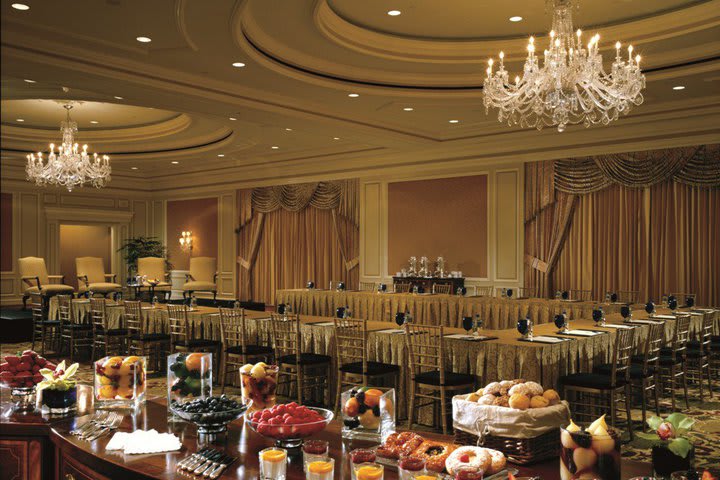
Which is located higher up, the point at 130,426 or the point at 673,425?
the point at 673,425

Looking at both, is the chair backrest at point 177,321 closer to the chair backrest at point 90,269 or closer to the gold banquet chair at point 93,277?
the gold banquet chair at point 93,277

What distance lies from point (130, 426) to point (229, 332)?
4446mm

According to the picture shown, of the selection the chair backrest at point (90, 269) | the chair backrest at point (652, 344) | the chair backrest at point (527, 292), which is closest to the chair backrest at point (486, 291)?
the chair backrest at point (527, 292)

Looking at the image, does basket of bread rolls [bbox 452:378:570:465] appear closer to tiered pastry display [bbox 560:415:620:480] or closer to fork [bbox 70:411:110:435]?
tiered pastry display [bbox 560:415:620:480]

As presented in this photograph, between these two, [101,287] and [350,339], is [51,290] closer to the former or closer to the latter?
[101,287]

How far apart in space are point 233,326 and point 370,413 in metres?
5.05

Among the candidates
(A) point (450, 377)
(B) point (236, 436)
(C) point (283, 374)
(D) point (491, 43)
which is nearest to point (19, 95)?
(C) point (283, 374)

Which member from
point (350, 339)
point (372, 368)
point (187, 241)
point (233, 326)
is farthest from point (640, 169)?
point (187, 241)

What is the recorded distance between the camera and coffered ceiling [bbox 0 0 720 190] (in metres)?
6.26

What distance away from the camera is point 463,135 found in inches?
456

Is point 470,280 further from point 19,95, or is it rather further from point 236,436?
point 236,436

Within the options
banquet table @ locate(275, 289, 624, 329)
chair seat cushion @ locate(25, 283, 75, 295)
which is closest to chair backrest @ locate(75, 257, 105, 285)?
chair seat cushion @ locate(25, 283, 75, 295)

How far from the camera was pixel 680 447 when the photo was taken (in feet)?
6.23

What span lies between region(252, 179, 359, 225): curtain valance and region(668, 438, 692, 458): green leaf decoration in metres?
11.9
